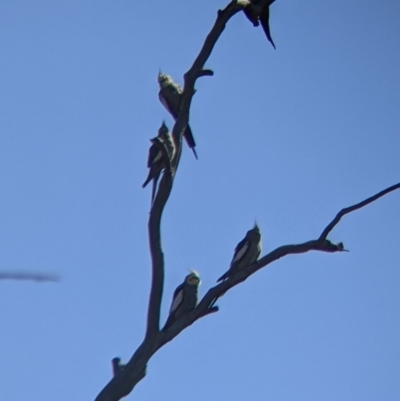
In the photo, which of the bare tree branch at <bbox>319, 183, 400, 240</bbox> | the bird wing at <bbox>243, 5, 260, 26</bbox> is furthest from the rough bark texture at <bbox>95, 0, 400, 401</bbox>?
the bird wing at <bbox>243, 5, 260, 26</bbox>

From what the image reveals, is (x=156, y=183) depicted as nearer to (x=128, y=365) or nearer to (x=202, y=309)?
(x=202, y=309)

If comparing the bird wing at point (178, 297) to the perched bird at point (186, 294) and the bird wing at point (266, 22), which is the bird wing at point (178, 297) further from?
the bird wing at point (266, 22)

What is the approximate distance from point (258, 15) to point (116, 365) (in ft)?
9.57

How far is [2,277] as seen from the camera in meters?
1.71

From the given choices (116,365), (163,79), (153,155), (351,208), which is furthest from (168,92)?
(116,365)

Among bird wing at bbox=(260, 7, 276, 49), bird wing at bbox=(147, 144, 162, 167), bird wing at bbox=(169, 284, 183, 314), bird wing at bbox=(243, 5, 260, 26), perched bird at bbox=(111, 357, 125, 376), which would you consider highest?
bird wing at bbox=(260, 7, 276, 49)

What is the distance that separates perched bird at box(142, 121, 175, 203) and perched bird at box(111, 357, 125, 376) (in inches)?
39.7

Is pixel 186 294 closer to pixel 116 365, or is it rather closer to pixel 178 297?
pixel 178 297

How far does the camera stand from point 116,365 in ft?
13.5

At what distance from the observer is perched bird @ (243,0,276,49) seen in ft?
18.8

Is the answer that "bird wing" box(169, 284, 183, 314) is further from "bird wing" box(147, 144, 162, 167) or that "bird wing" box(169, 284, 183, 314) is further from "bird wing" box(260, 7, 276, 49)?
"bird wing" box(260, 7, 276, 49)

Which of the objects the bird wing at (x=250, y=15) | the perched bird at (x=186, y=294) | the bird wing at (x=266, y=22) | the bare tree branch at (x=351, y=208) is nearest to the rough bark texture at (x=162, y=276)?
the bare tree branch at (x=351, y=208)

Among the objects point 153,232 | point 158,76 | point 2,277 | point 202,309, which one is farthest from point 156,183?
point 158,76

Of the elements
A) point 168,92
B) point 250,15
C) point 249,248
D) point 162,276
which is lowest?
point 162,276
